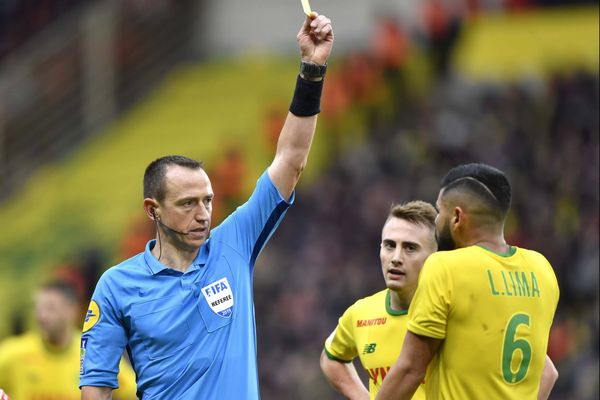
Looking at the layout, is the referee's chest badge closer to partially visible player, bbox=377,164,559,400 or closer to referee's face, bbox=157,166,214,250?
referee's face, bbox=157,166,214,250

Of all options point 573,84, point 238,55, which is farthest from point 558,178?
point 238,55

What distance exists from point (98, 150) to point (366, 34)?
5.26m

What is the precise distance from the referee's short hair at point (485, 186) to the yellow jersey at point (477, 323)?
0.20 m

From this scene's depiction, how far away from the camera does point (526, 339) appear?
5000 mm

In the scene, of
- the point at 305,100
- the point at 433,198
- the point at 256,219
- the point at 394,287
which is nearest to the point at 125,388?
the point at 394,287

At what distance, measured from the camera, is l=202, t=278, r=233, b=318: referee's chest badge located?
5.36 m

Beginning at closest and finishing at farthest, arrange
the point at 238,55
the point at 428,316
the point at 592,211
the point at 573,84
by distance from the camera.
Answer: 1. the point at 428,316
2. the point at 592,211
3. the point at 573,84
4. the point at 238,55

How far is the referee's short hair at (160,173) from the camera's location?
5.48m

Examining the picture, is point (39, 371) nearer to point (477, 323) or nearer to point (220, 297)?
point (220, 297)

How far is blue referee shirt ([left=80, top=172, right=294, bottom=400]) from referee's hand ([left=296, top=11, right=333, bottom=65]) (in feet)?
1.93

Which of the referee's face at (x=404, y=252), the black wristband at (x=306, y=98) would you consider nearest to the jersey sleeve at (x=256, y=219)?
the black wristband at (x=306, y=98)

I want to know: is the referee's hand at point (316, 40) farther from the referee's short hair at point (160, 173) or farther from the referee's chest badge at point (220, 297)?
the referee's chest badge at point (220, 297)

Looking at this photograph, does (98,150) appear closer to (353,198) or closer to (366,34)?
(366,34)

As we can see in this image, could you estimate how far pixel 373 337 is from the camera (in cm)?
621
